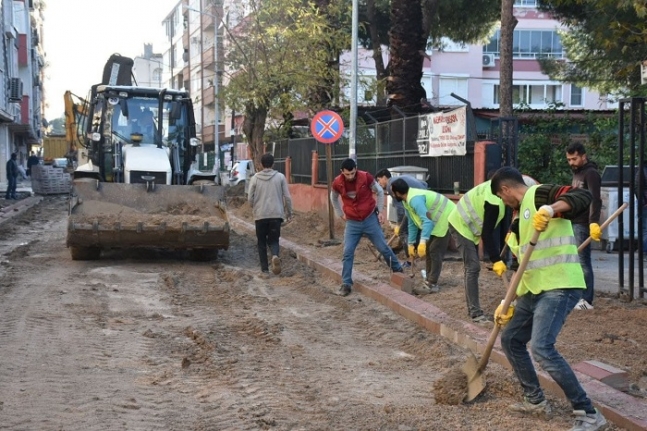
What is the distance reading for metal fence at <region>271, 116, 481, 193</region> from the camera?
14.4m

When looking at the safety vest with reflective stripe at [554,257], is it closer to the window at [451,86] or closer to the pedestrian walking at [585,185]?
the pedestrian walking at [585,185]

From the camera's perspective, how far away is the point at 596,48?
19266mm

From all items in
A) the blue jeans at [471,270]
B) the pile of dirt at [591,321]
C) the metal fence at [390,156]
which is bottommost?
the pile of dirt at [591,321]

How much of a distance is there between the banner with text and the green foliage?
8.56 feet

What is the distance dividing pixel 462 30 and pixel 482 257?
46.2 ft

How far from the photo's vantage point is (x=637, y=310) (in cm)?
890

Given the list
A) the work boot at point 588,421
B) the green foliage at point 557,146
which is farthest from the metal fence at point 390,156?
the work boot at point 588,421

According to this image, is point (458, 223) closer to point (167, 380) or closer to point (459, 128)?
point (167, 380)

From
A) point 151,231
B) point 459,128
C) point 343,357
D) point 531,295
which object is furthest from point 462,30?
point 531,295

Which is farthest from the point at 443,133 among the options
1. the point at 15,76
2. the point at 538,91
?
the point at 15,76

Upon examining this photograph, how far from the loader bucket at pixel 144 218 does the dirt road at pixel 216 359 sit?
0.80m

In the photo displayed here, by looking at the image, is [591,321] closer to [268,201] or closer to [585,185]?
[585,185]

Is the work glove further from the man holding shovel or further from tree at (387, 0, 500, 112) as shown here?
tree at (387, 0, 500, 112)

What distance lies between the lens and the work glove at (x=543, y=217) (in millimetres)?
4945
